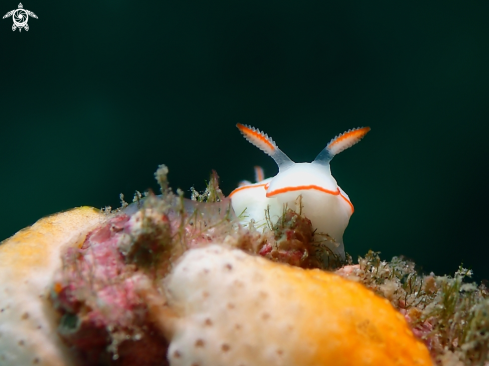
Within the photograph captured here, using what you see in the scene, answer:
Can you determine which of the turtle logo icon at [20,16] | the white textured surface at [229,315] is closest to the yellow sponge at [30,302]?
the white textured surface at [229,315]

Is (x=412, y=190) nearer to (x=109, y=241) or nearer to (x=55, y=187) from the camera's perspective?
(x=109, y=241)

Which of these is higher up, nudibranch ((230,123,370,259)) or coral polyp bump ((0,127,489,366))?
nudibranch ((230,123,370,259))

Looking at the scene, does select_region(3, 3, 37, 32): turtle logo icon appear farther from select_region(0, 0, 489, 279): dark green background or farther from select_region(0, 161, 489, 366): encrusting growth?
select_region(0, 161, 489, 366): encrusting growth

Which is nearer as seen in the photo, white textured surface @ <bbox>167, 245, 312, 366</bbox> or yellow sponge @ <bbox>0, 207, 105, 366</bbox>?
white textured surface @ <bbox>167, 245, 312, 366</bbox>

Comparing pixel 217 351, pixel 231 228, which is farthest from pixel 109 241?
pixel 217 351

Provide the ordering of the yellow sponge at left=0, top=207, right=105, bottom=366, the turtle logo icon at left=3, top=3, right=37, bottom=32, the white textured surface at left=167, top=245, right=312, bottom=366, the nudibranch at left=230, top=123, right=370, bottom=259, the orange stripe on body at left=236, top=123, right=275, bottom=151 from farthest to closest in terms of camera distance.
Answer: the turtle logo icon at left=3, top=3, right=37, bottom=32, the orange stripe on body at left=236, top=123, right=275, bottom=151, the nudibranch at left=230, top=123, right=370, bottom=259, the yellow sponge at left=0, top=207, right=105, bottom=366, the white textured surface at left=167, top=245, right=312, bottom=366

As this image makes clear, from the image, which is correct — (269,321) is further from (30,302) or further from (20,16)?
(20,16)

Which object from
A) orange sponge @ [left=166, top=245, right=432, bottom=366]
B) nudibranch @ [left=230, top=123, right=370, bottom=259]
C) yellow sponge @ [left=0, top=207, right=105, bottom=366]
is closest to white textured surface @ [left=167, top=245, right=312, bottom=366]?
orange sponge @ [left=166, top=245, right=432, bottom=366]

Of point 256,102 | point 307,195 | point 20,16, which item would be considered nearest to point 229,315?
point 307,195
